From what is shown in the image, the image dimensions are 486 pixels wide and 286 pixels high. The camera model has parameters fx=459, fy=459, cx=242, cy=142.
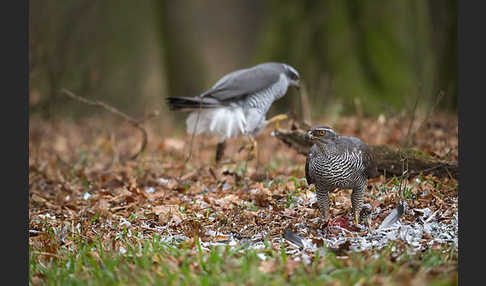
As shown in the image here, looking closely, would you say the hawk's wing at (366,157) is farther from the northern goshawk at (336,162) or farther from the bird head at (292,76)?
the bird head at (292,76)

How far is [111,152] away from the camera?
7.56 metres

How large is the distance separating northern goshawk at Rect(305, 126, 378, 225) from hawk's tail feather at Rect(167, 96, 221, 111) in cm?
216

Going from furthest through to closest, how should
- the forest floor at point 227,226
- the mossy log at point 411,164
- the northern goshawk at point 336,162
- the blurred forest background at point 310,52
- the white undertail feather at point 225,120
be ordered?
the blurred forest background at point 310,52, the white undertail feather at point 225,120, the mossy log at point 411,164, the northern goshawk at point 336,162, the forest floor at point 227,226

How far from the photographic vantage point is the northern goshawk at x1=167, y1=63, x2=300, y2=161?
18.5 ft

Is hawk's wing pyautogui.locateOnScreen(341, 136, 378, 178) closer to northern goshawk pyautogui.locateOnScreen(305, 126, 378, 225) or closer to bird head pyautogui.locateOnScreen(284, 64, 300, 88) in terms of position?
northern goshawk pyautogui.locateOnScreen(305, 126, 378, 225)

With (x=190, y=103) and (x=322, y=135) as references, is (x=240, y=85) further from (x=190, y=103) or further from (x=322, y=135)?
(x=322, y=135)

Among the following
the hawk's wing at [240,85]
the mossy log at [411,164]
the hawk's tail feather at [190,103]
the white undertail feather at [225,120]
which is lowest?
the mossy log at [411,164]

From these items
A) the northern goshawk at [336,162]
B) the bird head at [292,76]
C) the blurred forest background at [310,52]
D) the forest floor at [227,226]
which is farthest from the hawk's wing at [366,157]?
the blurred forest background at [310,52]

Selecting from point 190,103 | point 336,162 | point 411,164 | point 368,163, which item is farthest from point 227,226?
point 411,164

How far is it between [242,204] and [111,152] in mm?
3697

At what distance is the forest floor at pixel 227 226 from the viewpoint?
2.98m

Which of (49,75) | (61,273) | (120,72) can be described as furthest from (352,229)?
(120,72)

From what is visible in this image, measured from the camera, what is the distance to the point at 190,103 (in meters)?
5.55

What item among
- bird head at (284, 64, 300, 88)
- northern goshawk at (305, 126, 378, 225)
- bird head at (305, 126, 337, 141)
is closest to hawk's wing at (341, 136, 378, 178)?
northern goshawk at (305, 126, 378, 225)
